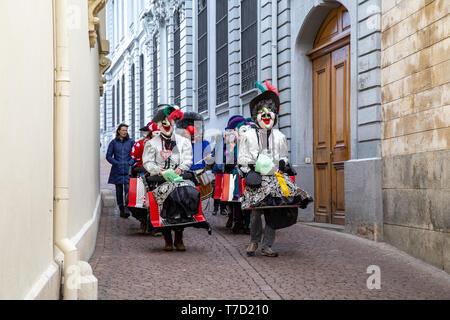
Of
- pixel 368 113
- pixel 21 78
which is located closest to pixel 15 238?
pixel 21 78

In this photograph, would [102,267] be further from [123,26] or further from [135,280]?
[123,26]

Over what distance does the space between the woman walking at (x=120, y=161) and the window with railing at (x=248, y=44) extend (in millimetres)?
4374

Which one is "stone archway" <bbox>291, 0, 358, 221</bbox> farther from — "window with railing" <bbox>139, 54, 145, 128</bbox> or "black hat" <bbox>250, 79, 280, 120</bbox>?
"window with railing" <bbox>139, 54, 145, 128</bbox>

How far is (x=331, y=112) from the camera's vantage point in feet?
38.8

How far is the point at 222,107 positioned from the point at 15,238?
16.1 meters

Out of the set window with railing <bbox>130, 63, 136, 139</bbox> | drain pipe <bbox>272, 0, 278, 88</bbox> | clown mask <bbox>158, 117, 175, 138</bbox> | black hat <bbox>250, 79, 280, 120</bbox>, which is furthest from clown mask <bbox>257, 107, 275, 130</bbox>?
window with railing <bbox>130, 63, 136, 139</bbox>

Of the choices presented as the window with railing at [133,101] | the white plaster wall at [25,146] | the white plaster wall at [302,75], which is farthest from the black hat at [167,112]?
the window with railing at [133,101]

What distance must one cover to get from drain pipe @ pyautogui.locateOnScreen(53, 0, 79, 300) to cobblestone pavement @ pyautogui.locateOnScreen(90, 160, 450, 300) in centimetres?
71

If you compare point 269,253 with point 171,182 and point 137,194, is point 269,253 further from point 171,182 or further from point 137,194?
point 137,194

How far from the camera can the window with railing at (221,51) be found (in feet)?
62.3

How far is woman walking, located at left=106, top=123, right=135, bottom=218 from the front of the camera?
1270 centimetres

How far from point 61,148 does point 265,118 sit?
12.0ft

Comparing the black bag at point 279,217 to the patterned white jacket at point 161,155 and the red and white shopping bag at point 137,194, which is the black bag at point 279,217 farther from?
the red and white shopping bag at point 137,194

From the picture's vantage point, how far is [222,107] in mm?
19438
